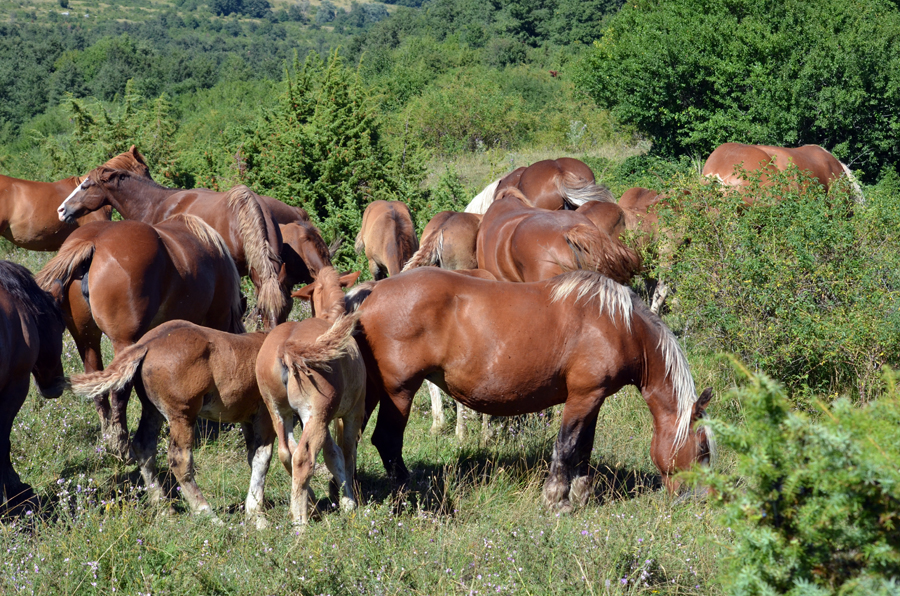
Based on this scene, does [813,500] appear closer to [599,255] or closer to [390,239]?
[599,255]

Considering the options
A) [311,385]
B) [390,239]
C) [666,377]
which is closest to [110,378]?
[311,385]

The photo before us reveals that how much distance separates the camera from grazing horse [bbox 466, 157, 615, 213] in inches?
380

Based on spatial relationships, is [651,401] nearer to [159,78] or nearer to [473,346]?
[473,346]

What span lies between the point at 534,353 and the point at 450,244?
143 inches

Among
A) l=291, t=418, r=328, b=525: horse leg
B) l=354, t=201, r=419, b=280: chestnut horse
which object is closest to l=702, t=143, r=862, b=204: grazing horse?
l=354, t=201, r=419, b=280: chestnut horse

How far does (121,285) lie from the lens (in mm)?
5754

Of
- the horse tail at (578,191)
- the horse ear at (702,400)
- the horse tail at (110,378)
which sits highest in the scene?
the horse tail at (578,191)

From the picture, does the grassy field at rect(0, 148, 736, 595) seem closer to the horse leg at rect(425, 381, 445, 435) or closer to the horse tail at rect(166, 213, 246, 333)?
the horse leg at rect(425, 381, 445, 435)

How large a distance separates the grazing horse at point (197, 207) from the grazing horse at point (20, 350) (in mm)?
2647

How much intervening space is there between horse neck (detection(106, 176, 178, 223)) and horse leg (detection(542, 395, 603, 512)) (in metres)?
5.62

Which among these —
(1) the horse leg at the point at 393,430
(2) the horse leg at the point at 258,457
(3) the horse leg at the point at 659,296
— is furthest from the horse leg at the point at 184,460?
(3) the horse leg at the point at 659,296

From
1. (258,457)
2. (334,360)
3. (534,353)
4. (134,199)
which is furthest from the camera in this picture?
(134,199)

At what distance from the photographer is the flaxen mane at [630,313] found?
16.0 feet

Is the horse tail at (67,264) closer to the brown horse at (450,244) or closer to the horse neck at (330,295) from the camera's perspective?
the horse neck at (330,295)
